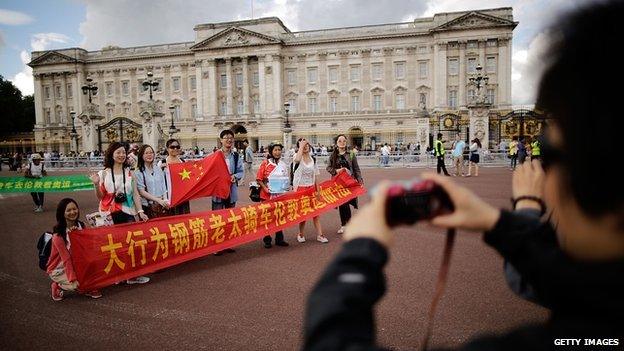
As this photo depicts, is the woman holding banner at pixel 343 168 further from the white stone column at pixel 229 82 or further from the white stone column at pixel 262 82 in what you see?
the white stone column at pixel 229 82

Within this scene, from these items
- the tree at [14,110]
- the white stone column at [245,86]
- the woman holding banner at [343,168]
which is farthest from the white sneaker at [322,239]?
the tree at [14,110]

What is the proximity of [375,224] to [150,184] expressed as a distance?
5827 millimetres

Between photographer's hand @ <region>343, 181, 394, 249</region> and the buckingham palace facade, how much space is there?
46367 millimetres

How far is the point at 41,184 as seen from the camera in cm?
1070

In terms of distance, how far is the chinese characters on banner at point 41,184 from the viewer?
34.3 ft

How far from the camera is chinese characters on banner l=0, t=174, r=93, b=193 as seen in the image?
10.5 m

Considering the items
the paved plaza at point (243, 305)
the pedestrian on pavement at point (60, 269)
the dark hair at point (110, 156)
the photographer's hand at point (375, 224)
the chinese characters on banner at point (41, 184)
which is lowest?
the paved plaza at point (243, 305)

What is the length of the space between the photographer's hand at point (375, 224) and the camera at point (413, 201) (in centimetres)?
2

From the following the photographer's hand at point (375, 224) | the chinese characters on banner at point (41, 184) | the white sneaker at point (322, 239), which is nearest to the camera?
the photographer's hand at point (375, 224)

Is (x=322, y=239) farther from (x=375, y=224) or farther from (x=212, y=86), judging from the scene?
(x=212, y=86)

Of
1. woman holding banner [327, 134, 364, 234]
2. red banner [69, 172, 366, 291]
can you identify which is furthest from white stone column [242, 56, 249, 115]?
red banner [69, 172, 366, 291]

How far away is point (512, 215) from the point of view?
1.12m

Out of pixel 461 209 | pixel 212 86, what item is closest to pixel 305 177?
pixel 461 209

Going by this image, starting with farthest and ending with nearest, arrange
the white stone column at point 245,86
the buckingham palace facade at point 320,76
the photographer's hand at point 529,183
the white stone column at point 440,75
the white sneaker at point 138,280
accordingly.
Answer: the white stone column at point 245,86 < the white stone column at point 440,75 < the buckingham palace facade at point 320,76 < the white sneaker at point 138,280 < the photographer's hand at point 529,183
